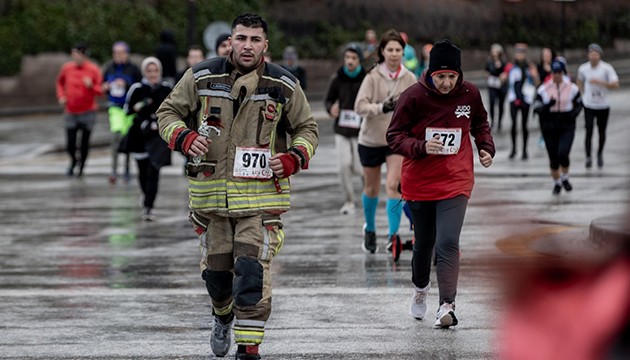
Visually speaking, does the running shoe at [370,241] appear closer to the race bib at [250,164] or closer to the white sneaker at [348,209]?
the white sneaker at [348,209]

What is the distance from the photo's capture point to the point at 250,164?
7.23 meters

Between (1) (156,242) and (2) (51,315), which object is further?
(1) (156,242)

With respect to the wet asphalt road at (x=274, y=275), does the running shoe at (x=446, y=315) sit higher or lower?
higher

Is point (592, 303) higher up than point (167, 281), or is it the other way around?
point (592, 303)

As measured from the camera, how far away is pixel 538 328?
6.84 ft

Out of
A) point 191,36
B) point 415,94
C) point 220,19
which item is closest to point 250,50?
point 415,94

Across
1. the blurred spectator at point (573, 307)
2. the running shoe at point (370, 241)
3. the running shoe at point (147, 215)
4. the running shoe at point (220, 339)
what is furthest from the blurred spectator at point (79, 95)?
the blurred spectator at point (573, 307)

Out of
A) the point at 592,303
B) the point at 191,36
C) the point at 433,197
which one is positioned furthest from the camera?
the point at 191,36

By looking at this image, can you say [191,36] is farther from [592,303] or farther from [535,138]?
[592,303]

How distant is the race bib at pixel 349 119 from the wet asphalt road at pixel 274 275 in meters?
1.01

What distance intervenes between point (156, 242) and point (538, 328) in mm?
11507

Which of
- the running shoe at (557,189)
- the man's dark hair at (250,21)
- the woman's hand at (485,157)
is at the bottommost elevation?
the running shoe at (557,189)

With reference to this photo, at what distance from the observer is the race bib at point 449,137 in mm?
8766

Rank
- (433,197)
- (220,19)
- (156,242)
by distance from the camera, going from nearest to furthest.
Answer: (433,197), (156,242), (220,19)
